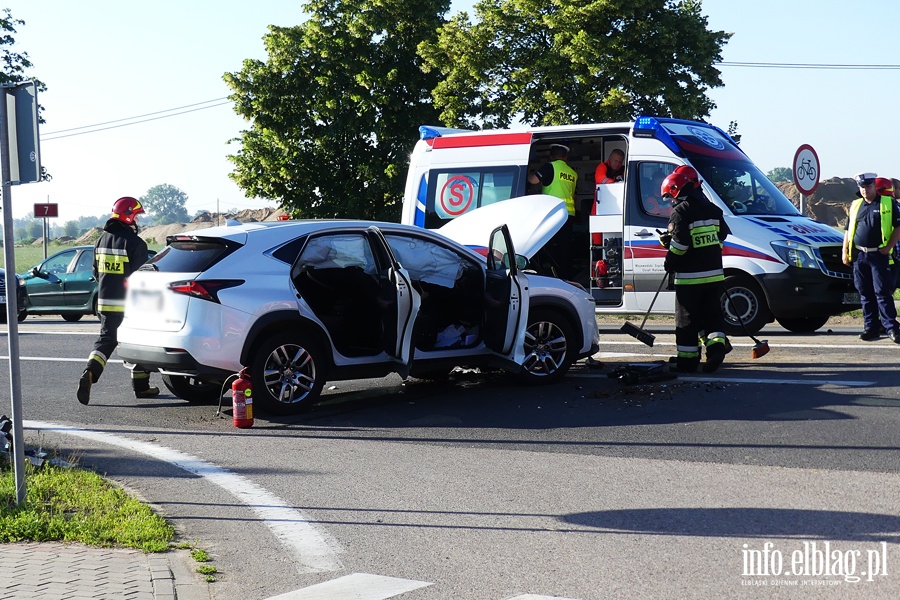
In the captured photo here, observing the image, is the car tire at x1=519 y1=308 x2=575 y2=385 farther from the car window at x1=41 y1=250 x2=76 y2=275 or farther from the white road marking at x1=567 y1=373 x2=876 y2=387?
the car window at x1=41 y1=250 x2=76 y2=275

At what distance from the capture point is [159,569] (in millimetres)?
5023

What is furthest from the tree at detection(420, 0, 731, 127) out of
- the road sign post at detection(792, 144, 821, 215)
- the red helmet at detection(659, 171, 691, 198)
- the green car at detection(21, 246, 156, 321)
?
the red helmet at detection(659, 171, 691, 198)

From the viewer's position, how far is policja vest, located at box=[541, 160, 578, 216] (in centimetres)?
1458

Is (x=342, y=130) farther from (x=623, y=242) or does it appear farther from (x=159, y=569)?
(x=159, y=569)

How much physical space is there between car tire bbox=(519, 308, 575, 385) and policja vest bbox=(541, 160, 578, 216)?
4.49m

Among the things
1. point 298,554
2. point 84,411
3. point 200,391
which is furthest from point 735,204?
point 298,554

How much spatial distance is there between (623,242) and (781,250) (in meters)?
2.08

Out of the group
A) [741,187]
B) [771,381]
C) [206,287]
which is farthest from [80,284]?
[771,381]

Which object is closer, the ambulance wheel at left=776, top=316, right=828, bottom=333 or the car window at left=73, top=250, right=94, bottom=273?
the ambulance wheel at left=776, top=316, right=828, bottom=333

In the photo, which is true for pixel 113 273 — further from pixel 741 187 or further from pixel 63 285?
pixel 63 285

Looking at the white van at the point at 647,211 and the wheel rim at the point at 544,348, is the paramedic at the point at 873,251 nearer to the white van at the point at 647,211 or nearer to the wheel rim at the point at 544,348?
the white van at the point at 647,211

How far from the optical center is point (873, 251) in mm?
12555

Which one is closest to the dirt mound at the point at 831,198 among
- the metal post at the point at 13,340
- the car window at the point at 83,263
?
the car window at the point at 83,263

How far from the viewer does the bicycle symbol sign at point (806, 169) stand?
18188 mm
